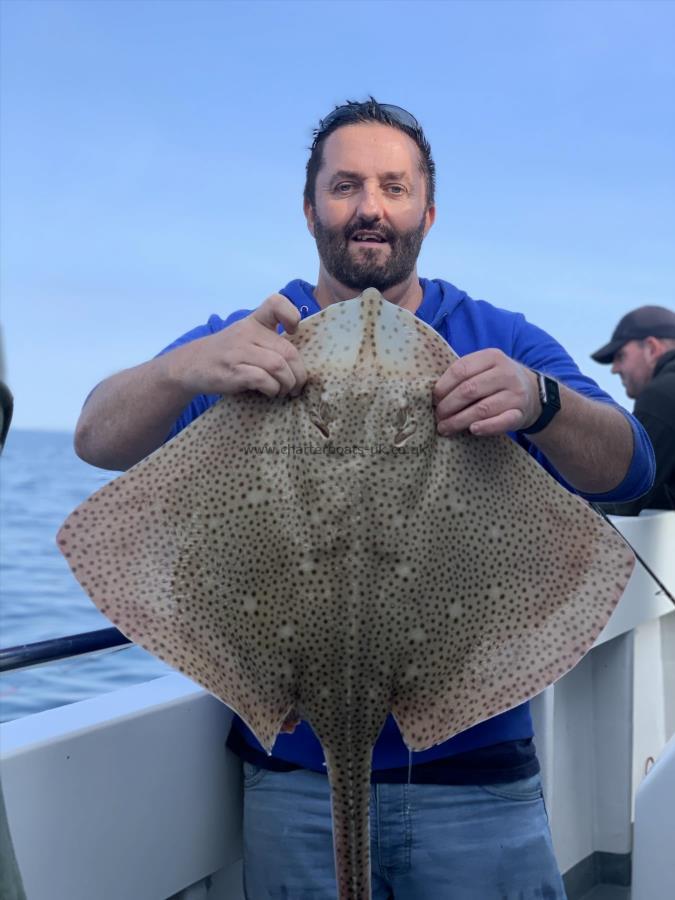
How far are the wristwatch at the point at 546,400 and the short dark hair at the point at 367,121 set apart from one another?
0.79 meters

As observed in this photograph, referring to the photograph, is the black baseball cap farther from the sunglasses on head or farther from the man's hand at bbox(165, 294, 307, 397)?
the man's hand at bbox(165, 294, 307, 397)

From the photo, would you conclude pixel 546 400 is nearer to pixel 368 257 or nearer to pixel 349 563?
pixel 349 563

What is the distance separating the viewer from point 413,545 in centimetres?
150

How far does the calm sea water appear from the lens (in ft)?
28.9

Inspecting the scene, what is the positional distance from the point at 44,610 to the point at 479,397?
16429 millimetres

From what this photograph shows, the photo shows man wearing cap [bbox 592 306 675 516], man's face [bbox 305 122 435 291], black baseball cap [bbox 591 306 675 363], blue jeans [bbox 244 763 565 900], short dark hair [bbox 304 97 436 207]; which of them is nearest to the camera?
blue jeans [bbox 244 763 565 900]

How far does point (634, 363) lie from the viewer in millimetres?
5961

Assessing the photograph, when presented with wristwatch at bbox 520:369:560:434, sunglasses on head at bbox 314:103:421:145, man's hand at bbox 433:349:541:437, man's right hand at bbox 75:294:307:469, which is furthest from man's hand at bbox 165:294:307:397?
sunglasses on head at bbox 314:103:421:145

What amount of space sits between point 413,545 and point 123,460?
0.71 metres

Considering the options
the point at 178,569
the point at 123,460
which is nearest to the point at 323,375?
the point at 178,569

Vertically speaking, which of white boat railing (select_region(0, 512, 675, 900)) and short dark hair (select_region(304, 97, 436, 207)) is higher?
short dark hair (select_region(304, 97, 436, 207))

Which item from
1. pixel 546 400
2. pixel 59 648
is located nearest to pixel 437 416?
pixel 546 400

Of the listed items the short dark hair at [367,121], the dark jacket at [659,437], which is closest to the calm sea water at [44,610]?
the short dark hair at [367,121]

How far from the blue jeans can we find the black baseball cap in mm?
4535
